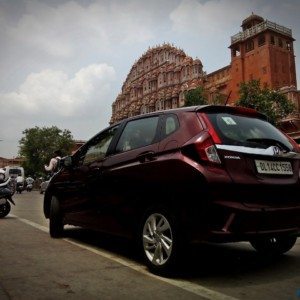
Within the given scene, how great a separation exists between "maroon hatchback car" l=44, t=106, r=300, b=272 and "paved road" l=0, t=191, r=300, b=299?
1.07 feet

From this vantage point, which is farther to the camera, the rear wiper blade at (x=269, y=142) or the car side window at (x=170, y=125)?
the car side window at (x=170, y=125)

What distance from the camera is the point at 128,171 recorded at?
14.5 ft

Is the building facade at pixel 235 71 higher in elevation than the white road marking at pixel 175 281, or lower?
higher

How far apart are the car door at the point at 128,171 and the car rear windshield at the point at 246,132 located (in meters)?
0.69

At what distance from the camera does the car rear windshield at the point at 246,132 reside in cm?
388

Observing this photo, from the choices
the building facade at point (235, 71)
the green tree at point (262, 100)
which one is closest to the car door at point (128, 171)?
the green tree at point (262, 100)

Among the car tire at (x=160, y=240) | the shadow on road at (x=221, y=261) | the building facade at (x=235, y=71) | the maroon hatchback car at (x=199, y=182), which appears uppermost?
the building facade at (x=235, y=71)

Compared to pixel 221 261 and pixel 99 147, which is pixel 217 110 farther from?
pixel 99 147

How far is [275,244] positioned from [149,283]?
2.03 metres

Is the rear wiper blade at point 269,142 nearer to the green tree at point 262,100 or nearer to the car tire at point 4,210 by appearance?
the car tire at point 4,210

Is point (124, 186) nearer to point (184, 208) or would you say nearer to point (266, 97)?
point (184, 208)

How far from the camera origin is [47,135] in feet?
216

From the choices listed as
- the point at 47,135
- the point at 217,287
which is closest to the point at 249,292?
the point at 217,287

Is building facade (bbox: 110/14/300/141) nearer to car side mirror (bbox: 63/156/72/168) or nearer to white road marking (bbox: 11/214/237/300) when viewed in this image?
car side mirror (bbox: 63/156/72/168)
